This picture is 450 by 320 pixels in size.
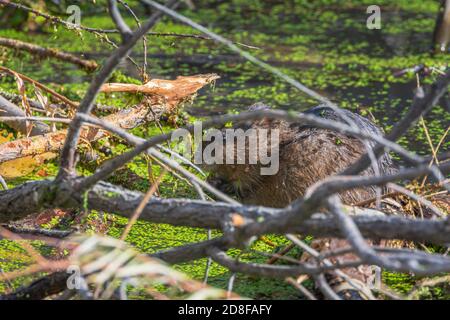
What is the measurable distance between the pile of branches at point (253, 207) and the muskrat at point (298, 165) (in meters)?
1.11

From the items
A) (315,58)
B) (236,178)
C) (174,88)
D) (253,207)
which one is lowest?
(236,178)

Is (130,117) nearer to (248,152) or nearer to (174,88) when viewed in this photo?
(174,88)

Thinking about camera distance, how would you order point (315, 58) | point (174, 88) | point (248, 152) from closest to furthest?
point (248, 152), point (174, 88), point (315, 58)

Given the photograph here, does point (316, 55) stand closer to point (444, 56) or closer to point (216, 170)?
point (444, 56)

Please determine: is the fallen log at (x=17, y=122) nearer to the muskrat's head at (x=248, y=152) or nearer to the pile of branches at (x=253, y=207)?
the muskrat's head at (x=248, y=152)

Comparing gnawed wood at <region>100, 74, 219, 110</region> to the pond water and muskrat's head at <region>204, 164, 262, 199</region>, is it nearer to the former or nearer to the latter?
muskrat's head at <region>204, 164, 262, 199</region>

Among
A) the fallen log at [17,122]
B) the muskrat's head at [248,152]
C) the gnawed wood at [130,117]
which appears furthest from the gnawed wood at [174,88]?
the fallen log at [17,122]

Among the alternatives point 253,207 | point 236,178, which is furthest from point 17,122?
point 253,207

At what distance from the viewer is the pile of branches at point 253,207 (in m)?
2.15

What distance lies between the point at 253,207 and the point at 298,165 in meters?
1.42

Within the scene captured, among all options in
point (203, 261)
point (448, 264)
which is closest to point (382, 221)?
point (448, 264)

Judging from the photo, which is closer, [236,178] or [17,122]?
[236,178]

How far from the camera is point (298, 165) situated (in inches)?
155
